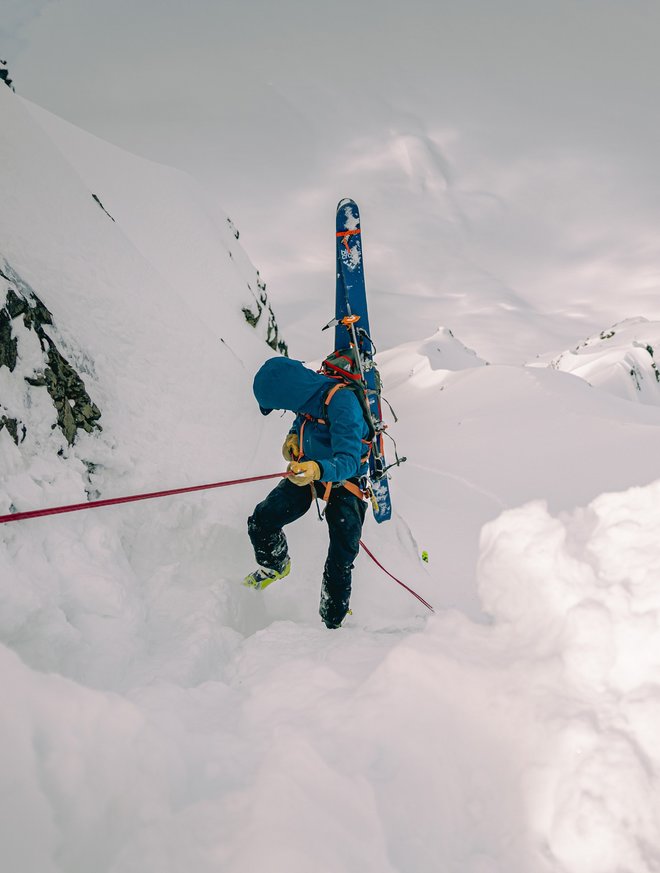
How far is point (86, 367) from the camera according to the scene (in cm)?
434

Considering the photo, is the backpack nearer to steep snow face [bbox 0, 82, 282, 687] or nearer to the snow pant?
the snow pant

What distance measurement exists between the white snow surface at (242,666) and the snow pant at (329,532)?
0.98 ft

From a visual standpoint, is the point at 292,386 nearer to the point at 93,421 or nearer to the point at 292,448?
the point at 292,448

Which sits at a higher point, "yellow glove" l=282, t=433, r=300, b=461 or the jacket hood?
the jacket hood

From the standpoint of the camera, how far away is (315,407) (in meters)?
3.70

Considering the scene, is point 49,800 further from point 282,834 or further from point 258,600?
point 258,600

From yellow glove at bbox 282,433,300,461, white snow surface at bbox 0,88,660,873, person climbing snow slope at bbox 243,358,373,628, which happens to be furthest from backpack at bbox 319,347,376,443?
white snow surface at bbox 0,88,660,873

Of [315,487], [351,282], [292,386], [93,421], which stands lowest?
[315,487]

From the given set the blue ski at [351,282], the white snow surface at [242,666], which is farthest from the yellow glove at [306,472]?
the blue ski at [351,282]

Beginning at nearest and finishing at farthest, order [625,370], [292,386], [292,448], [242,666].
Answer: [242,666]
[292,386]
[292,448]
[625,370]

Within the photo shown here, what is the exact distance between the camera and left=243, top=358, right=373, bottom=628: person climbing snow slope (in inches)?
140

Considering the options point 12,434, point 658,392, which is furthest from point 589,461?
point 658,392

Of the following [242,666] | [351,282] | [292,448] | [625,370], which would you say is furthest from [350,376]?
[625,370]

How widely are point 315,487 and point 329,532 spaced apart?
15.4 inches
